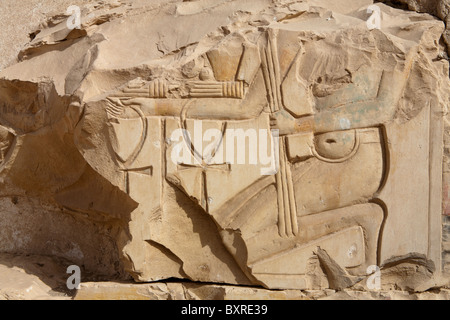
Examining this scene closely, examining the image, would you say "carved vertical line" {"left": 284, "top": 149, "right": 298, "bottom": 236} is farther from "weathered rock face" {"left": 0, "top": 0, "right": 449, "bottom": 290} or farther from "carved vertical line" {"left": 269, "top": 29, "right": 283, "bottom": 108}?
"carved vertical line" {"left": 269, "top": 29, "right": 283, "bottom": 108}

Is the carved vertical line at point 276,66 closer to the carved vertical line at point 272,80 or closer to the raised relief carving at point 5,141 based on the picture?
the carved vertical line at point 272,80

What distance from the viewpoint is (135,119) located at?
11.1ft

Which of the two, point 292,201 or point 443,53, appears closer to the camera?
point 292,201

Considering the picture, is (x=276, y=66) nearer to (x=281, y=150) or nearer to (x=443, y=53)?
(x=281, y=150)

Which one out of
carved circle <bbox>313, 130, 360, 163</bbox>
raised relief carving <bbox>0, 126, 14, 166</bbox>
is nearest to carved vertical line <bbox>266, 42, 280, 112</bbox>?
carved circle <bbox>313, 130, 360, 163</bbox>

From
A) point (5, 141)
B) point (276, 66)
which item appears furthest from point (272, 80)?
point (5, 141)

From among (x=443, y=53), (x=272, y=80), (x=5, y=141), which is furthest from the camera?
(x=5, y=141)

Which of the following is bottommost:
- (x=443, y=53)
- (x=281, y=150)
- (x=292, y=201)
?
(x=292, y=201)

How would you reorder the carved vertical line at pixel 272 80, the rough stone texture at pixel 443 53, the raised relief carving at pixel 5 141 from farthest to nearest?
the raised relief carving at pixel 5 141 → the rough stone texture at pixel 443 53 → the carved vertical line at pixel 272 80

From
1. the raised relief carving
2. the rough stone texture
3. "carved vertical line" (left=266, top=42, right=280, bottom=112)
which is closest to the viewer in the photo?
"carved vertical line" (left=266, top=42, right=280, bottom=112)

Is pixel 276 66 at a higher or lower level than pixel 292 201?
higher

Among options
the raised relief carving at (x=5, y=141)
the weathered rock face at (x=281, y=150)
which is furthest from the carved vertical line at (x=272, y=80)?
the raised relief carving at (x=5, y=141)

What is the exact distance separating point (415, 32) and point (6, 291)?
2.73m

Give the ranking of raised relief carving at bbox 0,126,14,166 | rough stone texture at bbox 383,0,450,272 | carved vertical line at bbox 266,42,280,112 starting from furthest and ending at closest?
raised relief carving at bbox 0,126,14,166
rough stone texture at bbox 383,0,450,272
carved vertical line at bbox 266,42,280,112
